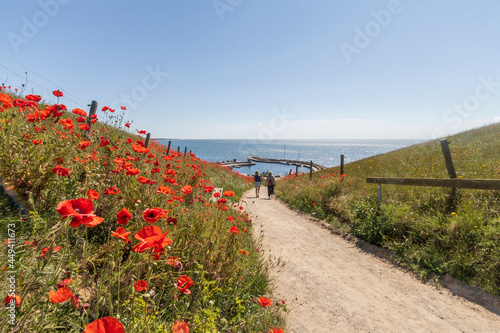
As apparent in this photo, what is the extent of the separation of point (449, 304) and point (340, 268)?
1643 millimetres

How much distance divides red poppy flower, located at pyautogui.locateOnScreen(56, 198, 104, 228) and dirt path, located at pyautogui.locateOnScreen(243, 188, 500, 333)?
266 centimetres

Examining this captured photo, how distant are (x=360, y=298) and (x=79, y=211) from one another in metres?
3.99

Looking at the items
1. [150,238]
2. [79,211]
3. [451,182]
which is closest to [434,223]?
[451,182]

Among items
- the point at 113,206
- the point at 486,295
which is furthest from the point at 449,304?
the point at 113,206

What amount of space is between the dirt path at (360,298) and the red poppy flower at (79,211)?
105 inches

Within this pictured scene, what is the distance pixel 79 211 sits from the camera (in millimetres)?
1131

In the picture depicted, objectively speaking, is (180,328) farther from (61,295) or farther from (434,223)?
(434,223)

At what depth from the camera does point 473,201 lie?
5.10 m

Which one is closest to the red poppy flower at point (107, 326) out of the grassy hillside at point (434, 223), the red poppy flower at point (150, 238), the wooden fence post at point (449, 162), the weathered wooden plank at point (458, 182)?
the red poppy flower at point (150, 238)

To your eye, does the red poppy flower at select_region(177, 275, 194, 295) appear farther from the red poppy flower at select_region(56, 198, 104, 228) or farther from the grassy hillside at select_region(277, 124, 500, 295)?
the grassy hillside at select_region(277, 124, 500, 295)

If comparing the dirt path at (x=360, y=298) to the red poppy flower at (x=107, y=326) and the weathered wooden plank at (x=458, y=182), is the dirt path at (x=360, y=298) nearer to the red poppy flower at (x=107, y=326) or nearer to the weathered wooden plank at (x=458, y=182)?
the weathered wooden plank at (x=458, y=182)

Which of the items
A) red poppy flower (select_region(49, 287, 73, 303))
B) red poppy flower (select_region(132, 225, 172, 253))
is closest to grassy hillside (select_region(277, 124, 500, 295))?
red poppy flower (select_region(132, 225, 172, 253))

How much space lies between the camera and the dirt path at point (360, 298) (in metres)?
3.04

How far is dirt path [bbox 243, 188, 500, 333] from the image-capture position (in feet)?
9.98
